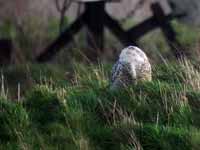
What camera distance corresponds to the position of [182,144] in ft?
20.7

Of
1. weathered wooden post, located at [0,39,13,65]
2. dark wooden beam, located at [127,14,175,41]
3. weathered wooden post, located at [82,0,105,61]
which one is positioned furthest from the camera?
dark wooden beam, located at [127,14,175,41]

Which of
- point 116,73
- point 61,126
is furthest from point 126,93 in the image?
point 61,126

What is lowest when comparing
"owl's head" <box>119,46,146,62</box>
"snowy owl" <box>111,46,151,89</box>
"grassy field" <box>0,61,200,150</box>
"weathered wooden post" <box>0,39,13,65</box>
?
"grassy field" <box>0,61,200,150</box>

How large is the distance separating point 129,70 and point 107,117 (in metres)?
0.79

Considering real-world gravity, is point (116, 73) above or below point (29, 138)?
above

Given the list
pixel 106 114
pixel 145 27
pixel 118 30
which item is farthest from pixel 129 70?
pixel 145 27

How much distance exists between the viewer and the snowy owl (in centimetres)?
759

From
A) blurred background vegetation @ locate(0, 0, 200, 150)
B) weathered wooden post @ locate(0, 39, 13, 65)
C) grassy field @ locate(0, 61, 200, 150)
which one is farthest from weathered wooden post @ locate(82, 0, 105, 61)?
grassy field @ locate(0, 61, 200, 150)

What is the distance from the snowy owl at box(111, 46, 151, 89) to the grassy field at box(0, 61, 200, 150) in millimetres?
135

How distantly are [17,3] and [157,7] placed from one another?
11.7ft

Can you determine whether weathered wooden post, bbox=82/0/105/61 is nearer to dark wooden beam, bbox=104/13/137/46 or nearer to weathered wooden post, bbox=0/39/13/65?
dark wooden beam, bbox=104/13/137/46

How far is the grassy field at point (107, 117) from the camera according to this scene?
6500mm

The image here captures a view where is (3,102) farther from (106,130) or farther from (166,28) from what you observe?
(166,28)

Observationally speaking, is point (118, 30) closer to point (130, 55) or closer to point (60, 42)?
point (60, 42)
